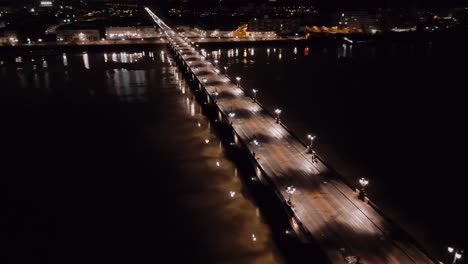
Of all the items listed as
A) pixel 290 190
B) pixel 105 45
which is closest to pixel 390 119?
pixel 290 190

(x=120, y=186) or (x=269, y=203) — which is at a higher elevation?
(x=269, y=203)

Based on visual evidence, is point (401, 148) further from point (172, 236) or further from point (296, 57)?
point (296, 57)

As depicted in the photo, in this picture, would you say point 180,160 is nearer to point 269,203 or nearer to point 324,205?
point 269,203

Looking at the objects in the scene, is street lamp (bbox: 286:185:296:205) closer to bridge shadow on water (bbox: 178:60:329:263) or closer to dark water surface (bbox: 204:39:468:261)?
bridge shadow on water (bbox: 178:60:329:263)

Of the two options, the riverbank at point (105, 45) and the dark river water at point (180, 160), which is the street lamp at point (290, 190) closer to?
the dark river water at point (180, 160)

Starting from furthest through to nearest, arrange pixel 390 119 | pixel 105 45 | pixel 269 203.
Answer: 1. pixel 105 45
2. pixel 390 119
3. pixel 269 203

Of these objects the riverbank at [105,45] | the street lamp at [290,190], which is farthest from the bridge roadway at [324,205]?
the riverbank at [105,45]
